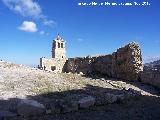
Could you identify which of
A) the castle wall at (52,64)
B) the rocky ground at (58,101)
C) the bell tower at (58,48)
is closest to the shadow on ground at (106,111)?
the rocky ground at (58,101)

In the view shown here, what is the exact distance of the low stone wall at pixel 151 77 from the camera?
20.7 meters

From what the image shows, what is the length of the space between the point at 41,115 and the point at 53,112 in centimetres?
58

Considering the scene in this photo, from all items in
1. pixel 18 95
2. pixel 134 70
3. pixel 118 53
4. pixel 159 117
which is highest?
pixel 118 53

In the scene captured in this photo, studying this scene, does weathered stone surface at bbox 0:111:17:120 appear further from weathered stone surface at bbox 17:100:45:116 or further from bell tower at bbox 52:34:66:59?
bell tower at bbox 52:34:66:59

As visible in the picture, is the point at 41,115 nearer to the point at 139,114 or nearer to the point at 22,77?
the point at 139,114

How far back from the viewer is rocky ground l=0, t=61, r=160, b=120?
10.1m

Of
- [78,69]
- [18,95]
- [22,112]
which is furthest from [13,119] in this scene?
[78,69]

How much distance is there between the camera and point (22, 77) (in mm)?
16891

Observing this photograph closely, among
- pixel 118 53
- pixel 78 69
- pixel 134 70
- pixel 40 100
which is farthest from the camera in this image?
pixel 78 69

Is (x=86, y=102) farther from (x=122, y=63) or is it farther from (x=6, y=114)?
(x=122, y=63)

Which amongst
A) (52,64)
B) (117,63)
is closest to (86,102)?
(117,63)

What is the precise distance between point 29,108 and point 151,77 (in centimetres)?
1374

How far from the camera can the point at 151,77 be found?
21594 mm

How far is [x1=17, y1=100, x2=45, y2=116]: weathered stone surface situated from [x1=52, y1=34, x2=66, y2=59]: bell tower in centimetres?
5221
